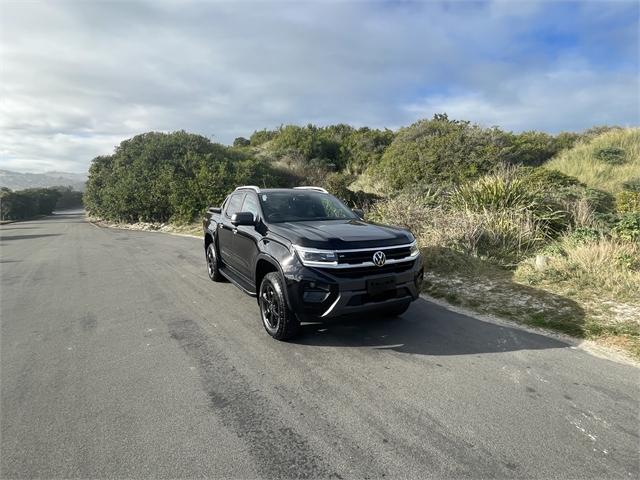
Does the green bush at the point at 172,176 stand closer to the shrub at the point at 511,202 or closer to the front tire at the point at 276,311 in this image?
the shrub at the point at 511,202

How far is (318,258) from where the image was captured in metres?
3.91

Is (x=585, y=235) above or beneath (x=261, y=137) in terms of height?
beneath

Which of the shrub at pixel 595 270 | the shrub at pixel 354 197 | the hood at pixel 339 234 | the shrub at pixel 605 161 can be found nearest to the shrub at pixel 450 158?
the shrub at pixel 354 197

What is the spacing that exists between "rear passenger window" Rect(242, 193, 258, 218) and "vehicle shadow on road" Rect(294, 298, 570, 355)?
173cm

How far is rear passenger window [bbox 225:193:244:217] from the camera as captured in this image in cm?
618

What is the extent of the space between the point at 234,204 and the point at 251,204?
2.91ft

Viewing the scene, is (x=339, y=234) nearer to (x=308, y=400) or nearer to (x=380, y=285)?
(x=380, y=285)

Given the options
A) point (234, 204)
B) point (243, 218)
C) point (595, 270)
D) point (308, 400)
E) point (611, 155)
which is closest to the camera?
point (308, 400)

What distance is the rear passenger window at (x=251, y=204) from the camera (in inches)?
212

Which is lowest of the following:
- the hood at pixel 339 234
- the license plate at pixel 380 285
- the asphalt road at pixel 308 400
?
the asphalt road at pixel 308 400

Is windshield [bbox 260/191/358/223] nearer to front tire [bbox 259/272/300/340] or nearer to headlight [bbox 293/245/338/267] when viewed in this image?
front tire [bbox 259/272/300/340]

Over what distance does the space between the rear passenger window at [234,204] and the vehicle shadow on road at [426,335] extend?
2406mm

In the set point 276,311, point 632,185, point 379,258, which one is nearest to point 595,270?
point 379,258

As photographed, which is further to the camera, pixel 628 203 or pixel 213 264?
pixel 628 203
